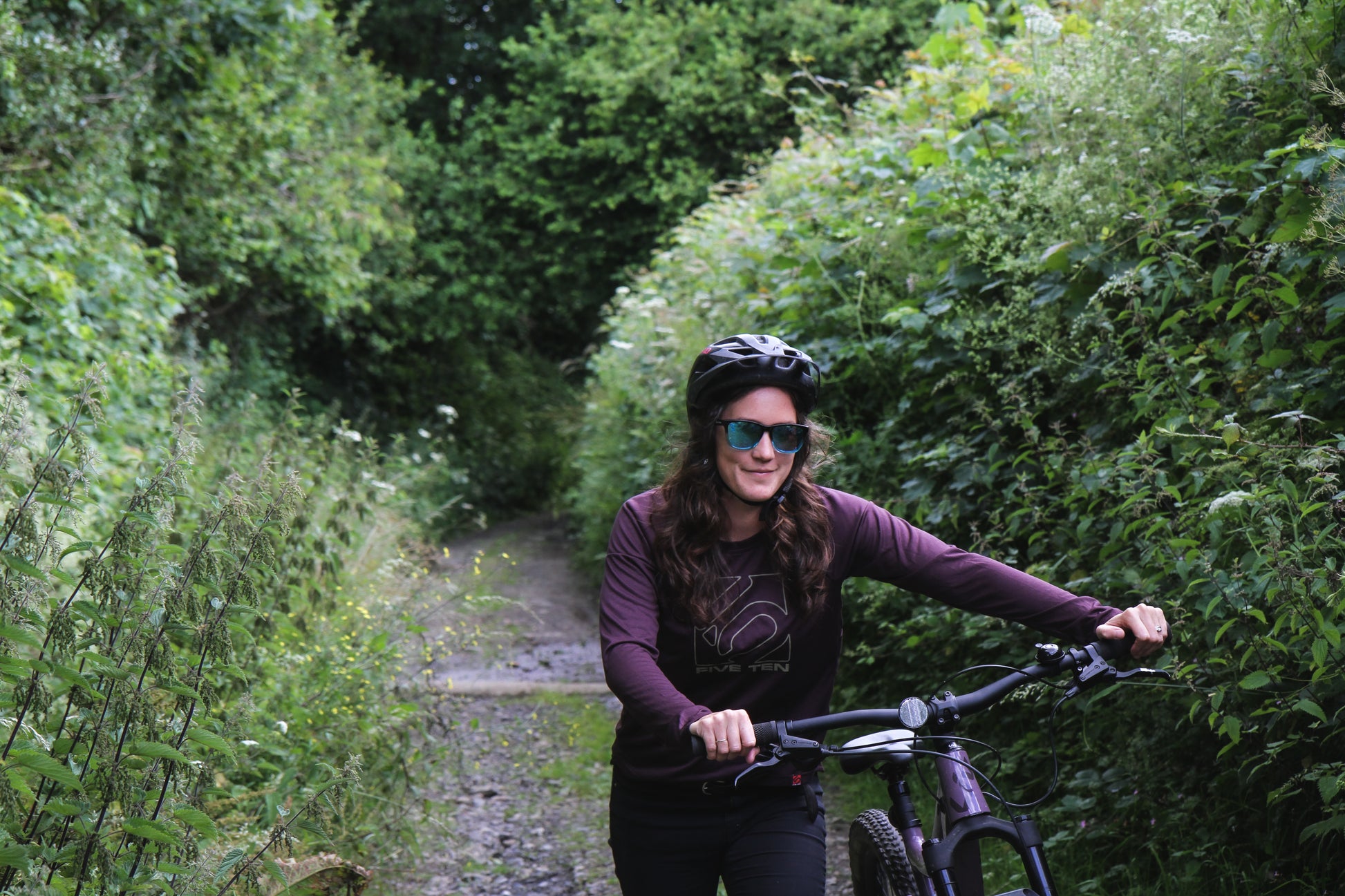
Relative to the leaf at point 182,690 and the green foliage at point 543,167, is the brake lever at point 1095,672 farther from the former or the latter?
the green foliage at point 543,167

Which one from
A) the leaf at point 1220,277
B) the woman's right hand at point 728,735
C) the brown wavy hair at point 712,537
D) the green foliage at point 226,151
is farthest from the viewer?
the green foliage at point 226,151

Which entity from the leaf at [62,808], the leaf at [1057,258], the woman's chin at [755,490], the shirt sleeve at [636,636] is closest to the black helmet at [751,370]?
the woman's chin at [755,490]

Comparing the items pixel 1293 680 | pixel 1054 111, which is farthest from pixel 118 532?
Result: pixel 1054 111

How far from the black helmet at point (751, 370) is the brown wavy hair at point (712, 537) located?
0.03 metres

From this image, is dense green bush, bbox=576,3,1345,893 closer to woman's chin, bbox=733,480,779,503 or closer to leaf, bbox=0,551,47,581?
woman's chin, bbox=733,480,779,503

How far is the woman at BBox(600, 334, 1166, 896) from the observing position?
2.75 m

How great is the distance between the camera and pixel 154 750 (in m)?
2.47

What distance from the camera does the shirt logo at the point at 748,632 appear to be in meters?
2.84

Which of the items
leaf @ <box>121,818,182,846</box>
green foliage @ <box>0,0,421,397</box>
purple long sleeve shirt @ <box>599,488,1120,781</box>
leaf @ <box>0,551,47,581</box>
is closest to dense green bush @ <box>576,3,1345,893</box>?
purple long sleeve shirt @ <box>599,488,1120,781</box>

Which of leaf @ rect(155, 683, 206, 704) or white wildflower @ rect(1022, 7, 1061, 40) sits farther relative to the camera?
white wildflower @ rect(1022, 7, 1061, 40)

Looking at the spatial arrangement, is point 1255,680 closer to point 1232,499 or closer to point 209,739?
point 1232,499

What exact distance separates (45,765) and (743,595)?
1.57 meters

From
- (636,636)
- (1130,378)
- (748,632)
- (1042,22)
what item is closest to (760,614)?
(748,632)

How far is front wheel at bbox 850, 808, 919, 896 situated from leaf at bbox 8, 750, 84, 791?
1.80 meters
